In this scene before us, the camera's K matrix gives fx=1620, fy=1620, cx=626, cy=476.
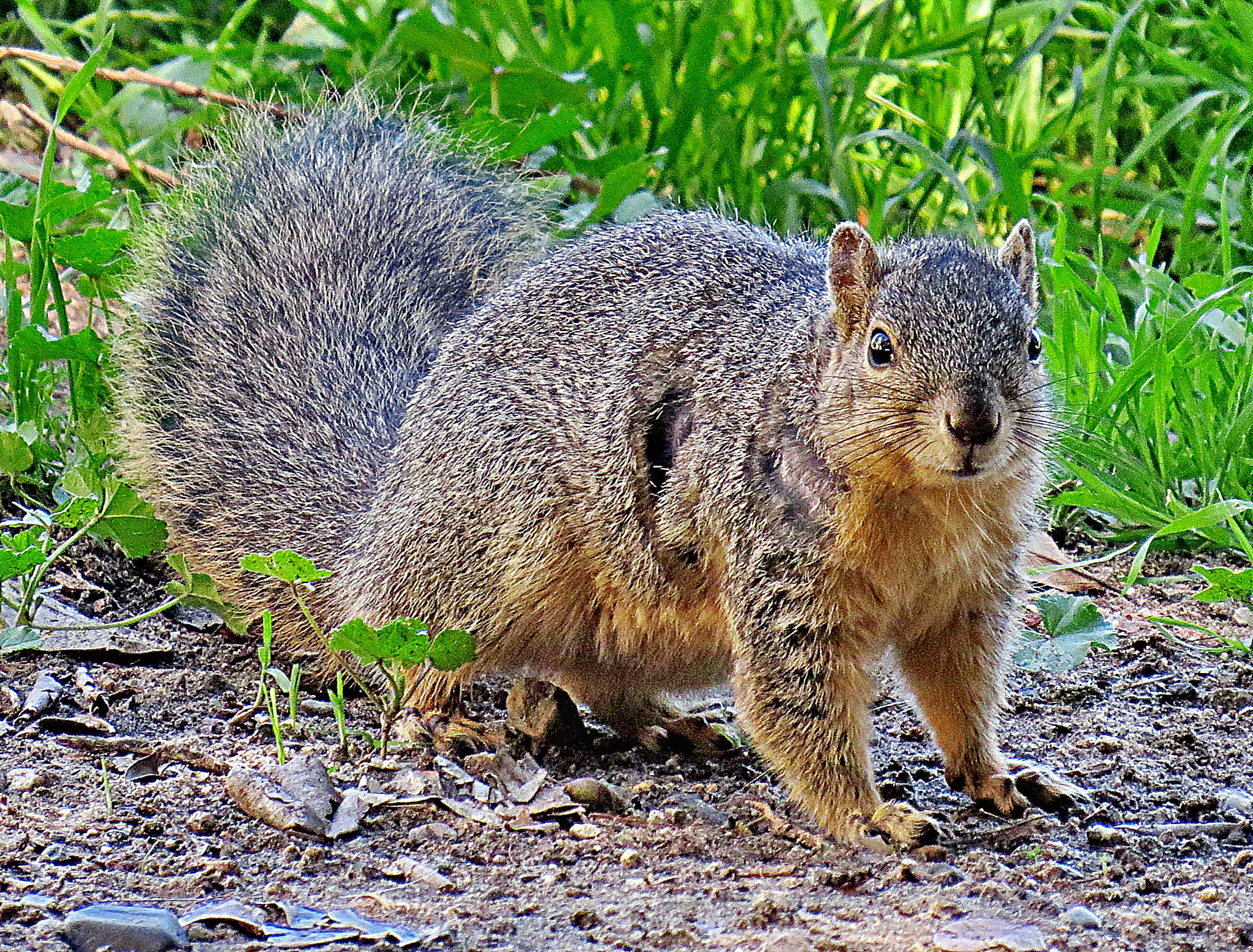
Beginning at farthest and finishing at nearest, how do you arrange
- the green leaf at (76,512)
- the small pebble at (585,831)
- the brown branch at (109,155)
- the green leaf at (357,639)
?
the brown branch at (109,155), the green leaf at (76,512), the green leaf at (357,639), the small pebble at (585,831)

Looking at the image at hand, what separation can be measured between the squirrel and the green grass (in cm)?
61

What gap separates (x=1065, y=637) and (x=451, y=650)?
1.43m

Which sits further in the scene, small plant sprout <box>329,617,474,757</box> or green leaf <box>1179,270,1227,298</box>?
green leaf <box>1179,270,1227,298</box>

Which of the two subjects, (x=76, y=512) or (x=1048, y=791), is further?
(x=76, y=512)

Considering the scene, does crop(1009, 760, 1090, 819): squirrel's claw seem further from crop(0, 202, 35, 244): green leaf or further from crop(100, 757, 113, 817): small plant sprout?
crop(0, 202, 35, 244): green leaf

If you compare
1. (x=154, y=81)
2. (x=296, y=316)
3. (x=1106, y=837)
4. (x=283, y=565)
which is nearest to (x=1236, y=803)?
(x=1106, y=837)

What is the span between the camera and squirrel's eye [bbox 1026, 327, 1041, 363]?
307cm

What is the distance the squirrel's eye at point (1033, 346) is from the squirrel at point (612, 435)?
15 millimetres

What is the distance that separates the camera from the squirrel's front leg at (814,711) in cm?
319

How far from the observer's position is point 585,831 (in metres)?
3.12

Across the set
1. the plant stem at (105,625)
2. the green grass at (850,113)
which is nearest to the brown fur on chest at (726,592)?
the plant stem at (105,625)

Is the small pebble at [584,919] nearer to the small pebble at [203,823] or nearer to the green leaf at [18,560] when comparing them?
the small pebble at [203,823]

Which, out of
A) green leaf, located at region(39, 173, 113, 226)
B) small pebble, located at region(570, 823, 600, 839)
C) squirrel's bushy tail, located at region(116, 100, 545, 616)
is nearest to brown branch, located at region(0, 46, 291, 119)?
squirrel's bushy tail, located at region(116, 100, 545, 616)

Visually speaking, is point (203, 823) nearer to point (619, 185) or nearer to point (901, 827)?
point (901, 827)
